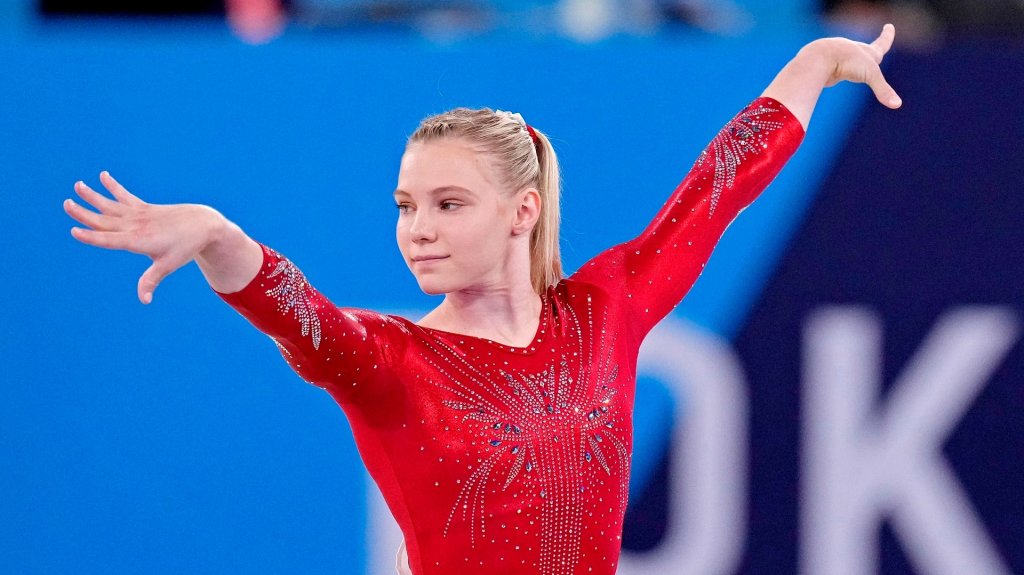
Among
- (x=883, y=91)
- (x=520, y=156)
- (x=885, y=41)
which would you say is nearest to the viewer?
(x=520, y=156)

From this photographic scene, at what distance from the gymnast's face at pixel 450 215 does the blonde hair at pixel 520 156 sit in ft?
0.07

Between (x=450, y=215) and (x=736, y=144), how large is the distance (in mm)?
610

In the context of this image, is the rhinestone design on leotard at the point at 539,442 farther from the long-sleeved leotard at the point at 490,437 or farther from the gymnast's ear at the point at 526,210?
the gymnast's ear at the point at 526,210

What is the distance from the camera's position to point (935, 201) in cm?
325

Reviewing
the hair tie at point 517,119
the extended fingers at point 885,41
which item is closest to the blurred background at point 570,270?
the extended fingers at point 885,41

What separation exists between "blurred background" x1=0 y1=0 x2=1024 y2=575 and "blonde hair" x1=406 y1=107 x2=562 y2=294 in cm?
106

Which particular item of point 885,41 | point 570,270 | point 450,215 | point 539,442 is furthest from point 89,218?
point 570,270

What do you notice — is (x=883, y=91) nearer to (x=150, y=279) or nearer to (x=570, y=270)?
(x=570, y=270)

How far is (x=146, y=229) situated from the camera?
1531 mm

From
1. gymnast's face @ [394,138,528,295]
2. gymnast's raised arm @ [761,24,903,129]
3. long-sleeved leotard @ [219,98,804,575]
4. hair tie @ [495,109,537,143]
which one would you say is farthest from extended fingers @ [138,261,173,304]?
gymnast's raised arm @ [761,24,903,129]

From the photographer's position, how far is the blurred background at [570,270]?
3.21 m

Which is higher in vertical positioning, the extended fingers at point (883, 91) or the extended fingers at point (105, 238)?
the extended fingers at point (883, 91)

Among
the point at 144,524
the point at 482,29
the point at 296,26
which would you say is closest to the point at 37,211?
the point at 144,524

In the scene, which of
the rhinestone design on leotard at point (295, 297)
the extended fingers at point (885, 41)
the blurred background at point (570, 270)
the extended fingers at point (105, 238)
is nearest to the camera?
the extended fingers at point (105, 238)
